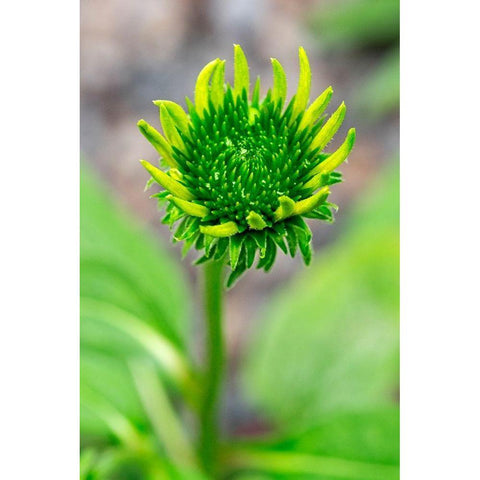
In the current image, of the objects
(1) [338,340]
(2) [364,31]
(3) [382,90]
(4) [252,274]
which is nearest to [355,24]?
(2) [364,31]

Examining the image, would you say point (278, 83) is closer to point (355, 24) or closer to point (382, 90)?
point (382, 90)

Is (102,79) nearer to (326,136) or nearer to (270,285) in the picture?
(270,285)

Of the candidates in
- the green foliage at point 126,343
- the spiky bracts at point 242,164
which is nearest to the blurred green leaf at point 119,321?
the green foliage at point 126,343

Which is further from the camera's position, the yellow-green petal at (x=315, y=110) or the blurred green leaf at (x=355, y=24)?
the blurred green leaf at (x=355, y=24)

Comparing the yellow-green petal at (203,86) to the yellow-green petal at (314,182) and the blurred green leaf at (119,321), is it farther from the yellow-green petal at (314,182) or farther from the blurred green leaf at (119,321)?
the blurred green leaf at (119,321)

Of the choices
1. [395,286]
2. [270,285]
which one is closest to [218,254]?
[395,286]

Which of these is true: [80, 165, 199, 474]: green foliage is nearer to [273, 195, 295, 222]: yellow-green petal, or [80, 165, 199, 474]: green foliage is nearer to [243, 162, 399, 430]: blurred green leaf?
[243, 162, 399, 430]: blurred green leaf
